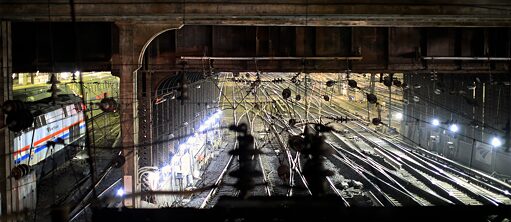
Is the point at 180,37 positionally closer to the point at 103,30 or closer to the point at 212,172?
the point at 103,30

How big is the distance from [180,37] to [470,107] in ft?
43.2

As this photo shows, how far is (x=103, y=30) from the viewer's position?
9.66 meters

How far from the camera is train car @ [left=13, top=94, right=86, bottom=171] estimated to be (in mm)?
12234

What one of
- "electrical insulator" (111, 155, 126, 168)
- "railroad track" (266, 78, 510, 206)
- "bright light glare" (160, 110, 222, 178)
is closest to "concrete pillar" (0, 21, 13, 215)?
"electrical insulator" (111, 155, 126, 168)

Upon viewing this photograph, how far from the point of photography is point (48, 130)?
14266 mm

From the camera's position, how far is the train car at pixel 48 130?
12.2 meters

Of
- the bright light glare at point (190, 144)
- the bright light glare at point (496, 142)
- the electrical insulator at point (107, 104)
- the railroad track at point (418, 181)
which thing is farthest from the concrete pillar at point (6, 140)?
the bright light glare at point (496, 142)

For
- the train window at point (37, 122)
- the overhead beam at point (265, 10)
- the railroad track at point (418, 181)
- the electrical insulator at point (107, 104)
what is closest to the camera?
the overhead beam at point (265, 10)

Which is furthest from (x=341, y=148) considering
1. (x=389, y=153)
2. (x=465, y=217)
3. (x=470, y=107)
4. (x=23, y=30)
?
(x=465, y=217)

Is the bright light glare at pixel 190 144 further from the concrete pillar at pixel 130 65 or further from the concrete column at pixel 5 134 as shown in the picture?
the concrete column at pixel 5 134

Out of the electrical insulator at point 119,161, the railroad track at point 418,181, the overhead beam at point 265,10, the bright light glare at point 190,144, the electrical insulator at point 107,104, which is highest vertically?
the overhead beam at point 265,10

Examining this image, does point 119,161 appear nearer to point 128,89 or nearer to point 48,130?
point 128,89

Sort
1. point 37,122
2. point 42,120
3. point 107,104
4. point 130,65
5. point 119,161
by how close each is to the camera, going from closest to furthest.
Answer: point 130,65
point 119,161
point 107,104
point 37,122
point 42,120

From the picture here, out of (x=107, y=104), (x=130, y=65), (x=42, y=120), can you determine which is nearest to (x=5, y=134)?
(x=107, y=104)
